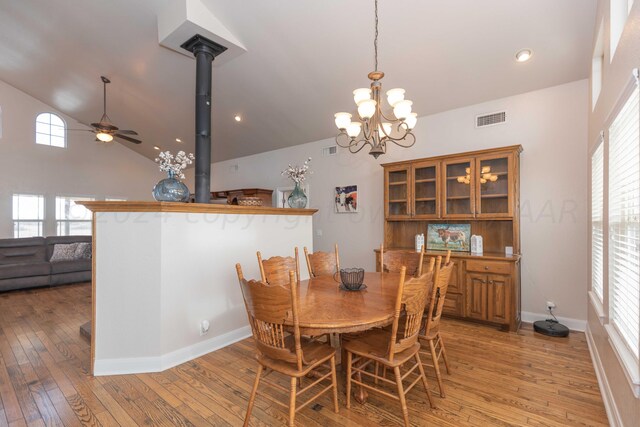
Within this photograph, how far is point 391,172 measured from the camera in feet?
15.0

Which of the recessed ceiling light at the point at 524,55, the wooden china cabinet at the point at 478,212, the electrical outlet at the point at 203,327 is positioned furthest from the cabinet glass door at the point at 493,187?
the electrical outlet at the point at 203,327

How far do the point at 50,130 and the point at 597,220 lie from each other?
10.4 metres

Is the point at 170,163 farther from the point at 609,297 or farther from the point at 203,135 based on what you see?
the point at 609,297

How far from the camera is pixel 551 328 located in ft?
10.9

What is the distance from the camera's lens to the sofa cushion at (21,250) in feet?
18.5

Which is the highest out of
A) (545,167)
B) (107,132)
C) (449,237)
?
(107,132)

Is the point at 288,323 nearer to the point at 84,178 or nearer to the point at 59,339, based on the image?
the point at 59,339

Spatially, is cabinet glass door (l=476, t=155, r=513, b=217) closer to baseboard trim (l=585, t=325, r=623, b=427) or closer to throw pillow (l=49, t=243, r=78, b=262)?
baseboard trim (l=585, t=325, r=623, b=427)

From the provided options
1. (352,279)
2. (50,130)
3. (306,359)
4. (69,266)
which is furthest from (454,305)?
(50,130)

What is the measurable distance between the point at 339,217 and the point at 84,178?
6.96 m

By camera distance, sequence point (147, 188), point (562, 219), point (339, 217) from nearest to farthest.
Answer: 1. point (562, 219)
2. point (339, 217)
3. point (147, 188)

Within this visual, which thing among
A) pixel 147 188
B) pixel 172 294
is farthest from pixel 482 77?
pixel 147 188

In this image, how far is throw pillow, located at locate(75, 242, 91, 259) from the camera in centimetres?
634

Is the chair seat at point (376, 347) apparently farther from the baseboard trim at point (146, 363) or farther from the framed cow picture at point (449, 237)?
the framed cow picture at point (449, 237)
